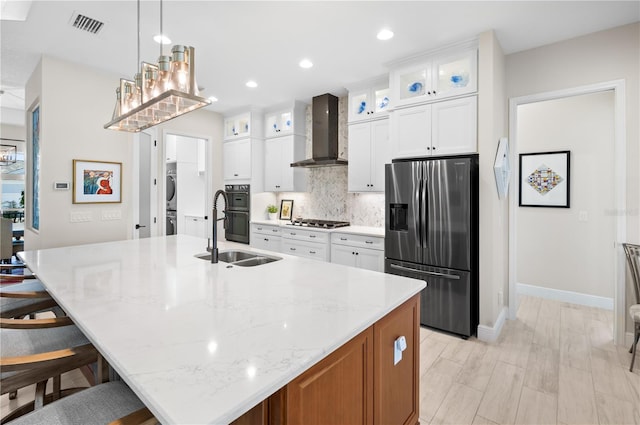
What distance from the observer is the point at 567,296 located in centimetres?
397

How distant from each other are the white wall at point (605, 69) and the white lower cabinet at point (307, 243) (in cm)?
282

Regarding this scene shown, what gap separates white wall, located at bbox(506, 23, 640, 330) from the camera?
8.86 ft

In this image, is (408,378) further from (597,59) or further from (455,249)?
(597,59)

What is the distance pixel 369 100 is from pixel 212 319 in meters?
3.60

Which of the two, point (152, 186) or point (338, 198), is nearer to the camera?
point (152, 186)

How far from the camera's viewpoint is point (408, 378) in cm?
165

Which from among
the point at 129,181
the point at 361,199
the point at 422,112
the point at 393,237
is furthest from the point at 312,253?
the point at 129,181

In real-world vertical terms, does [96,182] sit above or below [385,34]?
below

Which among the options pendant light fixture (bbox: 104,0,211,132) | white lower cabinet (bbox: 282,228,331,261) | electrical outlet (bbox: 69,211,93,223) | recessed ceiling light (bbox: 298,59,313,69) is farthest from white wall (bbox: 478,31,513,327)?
electrical outlet (bbox: 69,211,93,223)

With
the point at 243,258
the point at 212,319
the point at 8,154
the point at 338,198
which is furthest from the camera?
the point at 8,154

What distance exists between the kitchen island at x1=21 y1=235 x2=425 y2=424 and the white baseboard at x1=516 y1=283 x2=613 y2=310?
3.38 meters

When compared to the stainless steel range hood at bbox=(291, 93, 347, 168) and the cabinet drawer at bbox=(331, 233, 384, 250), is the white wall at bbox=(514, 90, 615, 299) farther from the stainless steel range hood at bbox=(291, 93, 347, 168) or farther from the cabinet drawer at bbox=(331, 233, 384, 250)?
the stainless steel range hood at bbox=(291, 93, 347, 168)

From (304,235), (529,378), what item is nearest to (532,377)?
(529,378)

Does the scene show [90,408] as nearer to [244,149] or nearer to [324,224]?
[324,224]
